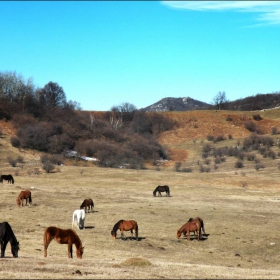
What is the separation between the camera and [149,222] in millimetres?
28859

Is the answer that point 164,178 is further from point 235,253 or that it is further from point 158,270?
point 158,270

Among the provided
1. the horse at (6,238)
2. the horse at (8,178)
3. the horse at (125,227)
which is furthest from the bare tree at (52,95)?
the horse at (6,238)

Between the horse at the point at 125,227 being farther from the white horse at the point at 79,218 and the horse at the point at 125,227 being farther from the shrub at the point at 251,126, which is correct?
the shrub at the point at 251,126

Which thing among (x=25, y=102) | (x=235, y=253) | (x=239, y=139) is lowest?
(x=235, y=253)

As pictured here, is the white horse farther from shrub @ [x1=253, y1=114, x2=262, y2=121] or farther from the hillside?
shrub @ [x1=253, y1=114, x2=262, y2=121]

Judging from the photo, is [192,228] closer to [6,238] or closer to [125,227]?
[125,227]

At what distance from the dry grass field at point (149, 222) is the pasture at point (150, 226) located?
0.03 metres

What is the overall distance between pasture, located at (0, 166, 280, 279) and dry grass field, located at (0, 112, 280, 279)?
1.3 inches

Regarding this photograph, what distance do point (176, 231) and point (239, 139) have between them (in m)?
66.9

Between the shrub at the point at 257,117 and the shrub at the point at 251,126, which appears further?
the shrub at the point at 257,117

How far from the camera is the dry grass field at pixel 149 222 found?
1605cm

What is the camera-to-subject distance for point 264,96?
15875 cm

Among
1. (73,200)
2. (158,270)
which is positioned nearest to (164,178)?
(73,200)

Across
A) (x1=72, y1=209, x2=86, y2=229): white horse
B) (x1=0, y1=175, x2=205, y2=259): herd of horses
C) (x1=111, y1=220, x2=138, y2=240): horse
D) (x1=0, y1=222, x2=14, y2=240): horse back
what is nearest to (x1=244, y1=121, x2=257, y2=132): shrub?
(x1=0, y1=175, x2=205, y2=259): herd of horses
